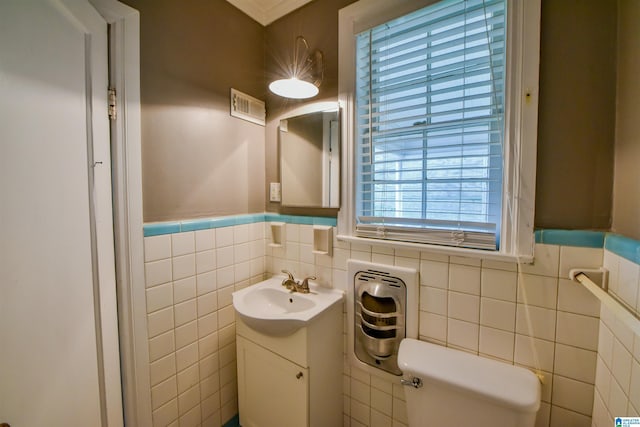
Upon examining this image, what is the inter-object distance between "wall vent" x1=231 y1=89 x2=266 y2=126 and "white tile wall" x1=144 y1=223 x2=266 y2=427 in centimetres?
67

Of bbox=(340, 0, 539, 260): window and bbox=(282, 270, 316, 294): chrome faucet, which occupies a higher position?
bbox=(340, 0, 539, 260): window

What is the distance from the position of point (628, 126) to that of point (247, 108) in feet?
5.26

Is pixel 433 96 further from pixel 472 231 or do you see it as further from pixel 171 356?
pixel 171 356

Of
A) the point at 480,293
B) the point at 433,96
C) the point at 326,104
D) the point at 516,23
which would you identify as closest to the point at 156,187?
the point at 326,104

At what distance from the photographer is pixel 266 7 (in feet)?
4.93

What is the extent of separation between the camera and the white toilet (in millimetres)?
795

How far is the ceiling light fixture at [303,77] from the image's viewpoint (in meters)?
1.21

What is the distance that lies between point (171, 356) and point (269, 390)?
50 cm

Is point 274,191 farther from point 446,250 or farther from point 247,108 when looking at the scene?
point 446,250

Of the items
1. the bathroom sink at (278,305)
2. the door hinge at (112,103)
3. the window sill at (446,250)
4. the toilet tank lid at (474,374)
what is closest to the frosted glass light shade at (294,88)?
the door hinge at (112,103)

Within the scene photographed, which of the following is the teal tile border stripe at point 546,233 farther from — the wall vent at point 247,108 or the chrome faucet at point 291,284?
the wall vent at point 247,108

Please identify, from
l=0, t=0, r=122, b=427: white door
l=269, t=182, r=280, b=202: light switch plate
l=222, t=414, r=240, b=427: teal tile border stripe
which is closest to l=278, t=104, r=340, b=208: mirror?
l=269, t=182, r=280, b=202: light switch plate

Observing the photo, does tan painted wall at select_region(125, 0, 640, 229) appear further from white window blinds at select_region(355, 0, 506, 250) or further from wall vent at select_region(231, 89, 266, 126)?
white window blinds at select_region(355, 0, 506, 250)

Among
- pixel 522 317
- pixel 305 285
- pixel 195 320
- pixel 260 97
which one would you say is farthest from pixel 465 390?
pixel 260 97
